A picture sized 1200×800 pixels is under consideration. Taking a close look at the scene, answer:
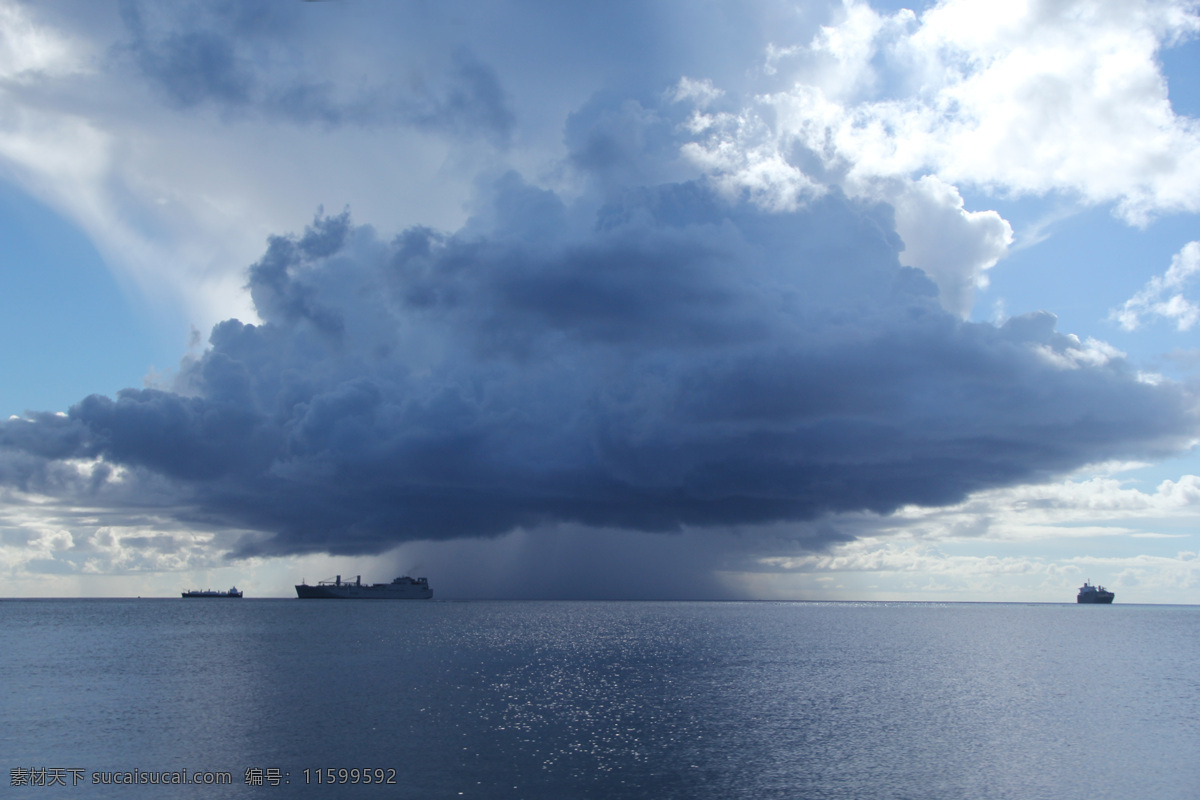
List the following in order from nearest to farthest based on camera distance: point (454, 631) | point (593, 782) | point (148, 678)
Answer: point (593, 782), point (148, 678), point (454, 631)

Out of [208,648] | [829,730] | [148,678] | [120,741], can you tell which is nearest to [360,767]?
[120,741]

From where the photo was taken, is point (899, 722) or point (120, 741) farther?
point (899, 722)

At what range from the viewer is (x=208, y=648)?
454ft

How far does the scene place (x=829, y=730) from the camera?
63.3m

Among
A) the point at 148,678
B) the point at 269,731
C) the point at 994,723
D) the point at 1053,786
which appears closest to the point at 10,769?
the point at 269,731

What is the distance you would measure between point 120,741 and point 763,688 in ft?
204

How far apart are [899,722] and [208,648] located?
394 feet

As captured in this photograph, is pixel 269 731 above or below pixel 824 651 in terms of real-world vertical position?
above

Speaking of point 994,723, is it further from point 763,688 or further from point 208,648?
point 208,648

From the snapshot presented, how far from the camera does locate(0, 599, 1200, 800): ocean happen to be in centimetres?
4641

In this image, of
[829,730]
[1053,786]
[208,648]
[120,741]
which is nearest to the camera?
[1053,786]

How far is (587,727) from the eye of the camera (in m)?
61.5

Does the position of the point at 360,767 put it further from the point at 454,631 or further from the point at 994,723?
the point at 454,631

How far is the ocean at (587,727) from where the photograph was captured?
4641 centimetres
